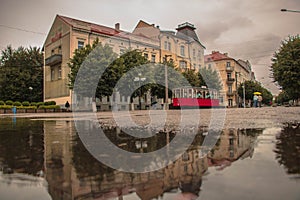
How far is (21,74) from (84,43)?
545 inches

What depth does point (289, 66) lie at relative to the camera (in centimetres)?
2311

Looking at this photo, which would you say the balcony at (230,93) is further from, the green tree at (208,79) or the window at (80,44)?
the window at (80,44)

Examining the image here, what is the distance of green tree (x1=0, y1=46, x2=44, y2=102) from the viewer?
40.7 meters

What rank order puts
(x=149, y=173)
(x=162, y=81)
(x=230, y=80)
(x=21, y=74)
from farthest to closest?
(x=230, y=80), (x=21, y=74), (x=162, y=81), (x=149, y=173)

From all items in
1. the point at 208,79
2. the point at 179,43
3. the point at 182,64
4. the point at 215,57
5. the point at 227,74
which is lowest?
the point at 208,79

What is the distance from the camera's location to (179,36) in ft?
168

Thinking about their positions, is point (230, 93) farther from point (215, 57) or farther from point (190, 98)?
point (190, 98)

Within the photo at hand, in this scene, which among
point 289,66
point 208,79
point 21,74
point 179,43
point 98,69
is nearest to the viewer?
point 289,66

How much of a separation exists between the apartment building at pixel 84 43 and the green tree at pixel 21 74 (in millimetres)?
4005

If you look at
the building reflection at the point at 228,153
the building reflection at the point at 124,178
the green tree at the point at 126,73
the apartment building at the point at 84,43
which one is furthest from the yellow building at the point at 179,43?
the building reflection at the point at 124,178

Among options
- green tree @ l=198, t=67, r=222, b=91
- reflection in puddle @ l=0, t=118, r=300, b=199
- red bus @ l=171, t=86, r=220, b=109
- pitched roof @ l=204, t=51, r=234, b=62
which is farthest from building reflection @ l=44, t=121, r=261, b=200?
pitched roof @ l=204, t=51, r=234, b=62

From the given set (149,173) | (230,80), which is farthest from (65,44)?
(230,80)

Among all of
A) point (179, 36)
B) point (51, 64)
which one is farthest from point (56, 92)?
point (179, 36)

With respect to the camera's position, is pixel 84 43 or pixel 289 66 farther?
pixel 84 43
